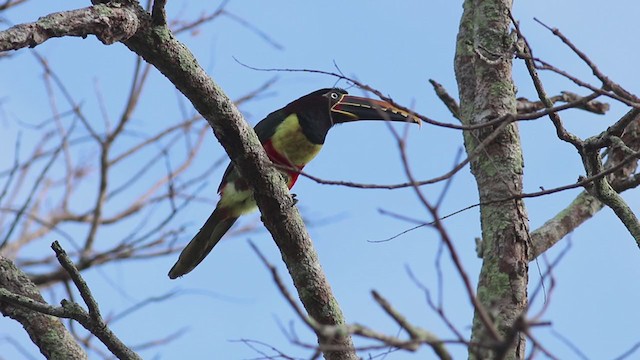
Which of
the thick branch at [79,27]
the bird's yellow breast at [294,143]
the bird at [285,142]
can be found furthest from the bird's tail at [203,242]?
the thick branch at [79,27]

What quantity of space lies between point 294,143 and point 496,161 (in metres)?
1.91

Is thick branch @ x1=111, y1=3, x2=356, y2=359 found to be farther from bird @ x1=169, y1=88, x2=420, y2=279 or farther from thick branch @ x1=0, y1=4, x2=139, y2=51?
bird @ x1=169, y1=88, x2=420, y2=279

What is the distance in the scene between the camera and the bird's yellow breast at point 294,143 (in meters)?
5.24

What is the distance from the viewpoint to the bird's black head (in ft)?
17.5

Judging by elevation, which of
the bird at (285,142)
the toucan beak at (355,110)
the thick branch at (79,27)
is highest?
the toucan beak at (355,110)

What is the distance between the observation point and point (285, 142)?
17.2 ft

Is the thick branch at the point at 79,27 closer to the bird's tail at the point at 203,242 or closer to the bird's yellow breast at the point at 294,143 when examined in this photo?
the bird's tail at the point at 203,242

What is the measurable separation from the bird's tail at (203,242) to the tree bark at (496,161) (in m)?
1.78

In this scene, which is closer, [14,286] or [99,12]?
[99,12]

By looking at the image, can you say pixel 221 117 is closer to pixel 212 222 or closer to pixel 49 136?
pixel 212 222

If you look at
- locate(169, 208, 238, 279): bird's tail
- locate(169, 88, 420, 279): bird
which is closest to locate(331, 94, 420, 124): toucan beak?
locate(169, 88, 420, 279): bird

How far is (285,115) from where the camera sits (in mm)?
5422

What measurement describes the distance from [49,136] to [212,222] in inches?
90.3

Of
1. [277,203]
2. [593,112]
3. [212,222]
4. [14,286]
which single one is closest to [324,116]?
[212,222]
